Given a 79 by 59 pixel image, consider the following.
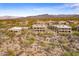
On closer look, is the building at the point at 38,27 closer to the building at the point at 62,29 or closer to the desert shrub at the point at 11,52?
the building at the point at 62,29

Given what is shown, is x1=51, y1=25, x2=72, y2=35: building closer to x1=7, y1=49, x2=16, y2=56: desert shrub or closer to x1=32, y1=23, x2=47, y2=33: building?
x1=32, y1=23, x2=47, y2=33: building

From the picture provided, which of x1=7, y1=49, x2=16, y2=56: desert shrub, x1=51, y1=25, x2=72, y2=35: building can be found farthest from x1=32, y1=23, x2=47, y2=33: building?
x1=7, y1=49, x2=16, y2=56: desert shrub

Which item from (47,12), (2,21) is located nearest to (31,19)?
(47,12)

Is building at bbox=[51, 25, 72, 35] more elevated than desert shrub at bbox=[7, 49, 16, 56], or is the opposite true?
building at bbox=[51, 25, 72, 35]

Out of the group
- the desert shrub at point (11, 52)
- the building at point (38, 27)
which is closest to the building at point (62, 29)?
the building at point (38, 27)

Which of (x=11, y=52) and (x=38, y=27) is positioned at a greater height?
(x=38, y=27)

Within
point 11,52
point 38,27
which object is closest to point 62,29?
point 38,27

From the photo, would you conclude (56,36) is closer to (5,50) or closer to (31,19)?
(31,19)

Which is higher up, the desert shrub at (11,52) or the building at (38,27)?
the building at (38,27)

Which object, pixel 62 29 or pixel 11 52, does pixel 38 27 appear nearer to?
pixel 62 29
